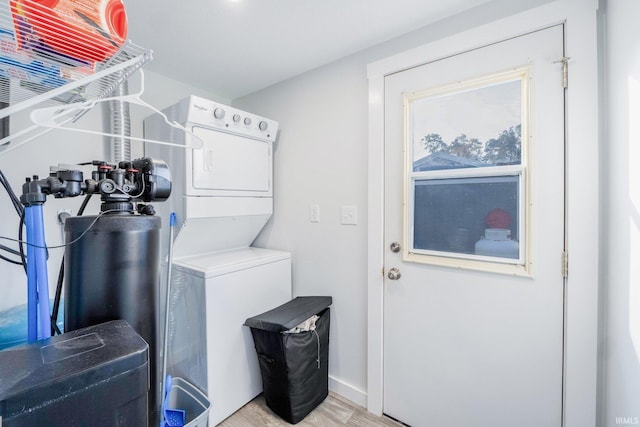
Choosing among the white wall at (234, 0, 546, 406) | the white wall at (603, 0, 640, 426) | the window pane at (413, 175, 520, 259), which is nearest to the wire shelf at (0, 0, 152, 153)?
the white wall at (234, 0, 546, 406)

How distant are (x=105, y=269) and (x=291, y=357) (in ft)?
3.67

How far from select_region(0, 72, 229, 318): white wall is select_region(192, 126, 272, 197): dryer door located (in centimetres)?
69

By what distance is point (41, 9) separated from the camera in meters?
0.63

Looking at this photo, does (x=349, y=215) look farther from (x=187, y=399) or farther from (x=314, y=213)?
(x=187, y=399)

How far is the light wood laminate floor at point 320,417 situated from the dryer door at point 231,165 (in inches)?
55.6

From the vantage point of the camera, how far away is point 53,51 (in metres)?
0.74

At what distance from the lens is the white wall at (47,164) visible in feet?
4.93

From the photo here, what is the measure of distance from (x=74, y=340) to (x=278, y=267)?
4.60 ft

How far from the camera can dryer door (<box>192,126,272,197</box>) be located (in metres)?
1.70

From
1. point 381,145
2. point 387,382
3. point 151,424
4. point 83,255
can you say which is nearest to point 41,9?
point 83,255

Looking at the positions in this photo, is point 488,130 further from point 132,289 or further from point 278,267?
point 132,289

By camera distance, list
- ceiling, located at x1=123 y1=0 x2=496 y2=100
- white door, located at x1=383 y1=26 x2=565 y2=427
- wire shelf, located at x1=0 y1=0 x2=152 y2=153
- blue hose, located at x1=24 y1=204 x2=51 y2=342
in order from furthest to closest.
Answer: ceiling, located at x1=123 y1=0 x2=496 y2=100 < white door, located at x1=383 y1=26 x2=565 y2=427 < blue hose, located at x1=24 y1=204 x2=51 y2=342 < wire shelf, located at x1=0 y1=0 x2=152 y2=153

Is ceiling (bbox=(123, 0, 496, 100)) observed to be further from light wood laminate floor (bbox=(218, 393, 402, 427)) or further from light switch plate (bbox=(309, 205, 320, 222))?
light wood laminate floor (bbox=(218, 393, 402, 427))

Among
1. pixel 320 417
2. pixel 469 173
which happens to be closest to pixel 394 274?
pixel 469 173
